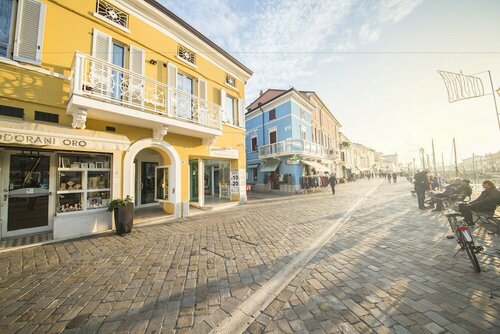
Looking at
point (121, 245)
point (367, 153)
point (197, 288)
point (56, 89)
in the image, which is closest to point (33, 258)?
point (121, 245)

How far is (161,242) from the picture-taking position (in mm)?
5367

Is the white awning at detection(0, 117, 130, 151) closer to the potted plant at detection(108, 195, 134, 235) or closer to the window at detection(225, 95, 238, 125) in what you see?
the potted plant at detection(108, 195, 134, 235)

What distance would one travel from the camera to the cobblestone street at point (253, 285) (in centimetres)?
232

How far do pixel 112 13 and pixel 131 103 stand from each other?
3.93 m

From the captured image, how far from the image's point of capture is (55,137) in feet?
17.0

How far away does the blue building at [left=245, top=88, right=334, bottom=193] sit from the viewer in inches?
763

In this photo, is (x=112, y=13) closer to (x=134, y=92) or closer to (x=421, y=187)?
(x=134, y=92)

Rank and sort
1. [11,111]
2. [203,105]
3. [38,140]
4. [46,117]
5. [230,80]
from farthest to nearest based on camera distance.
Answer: [230,80] < [203,105] < [46,117] < [11,111] < [38,140]

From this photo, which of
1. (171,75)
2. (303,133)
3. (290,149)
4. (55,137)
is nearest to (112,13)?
(171,75)

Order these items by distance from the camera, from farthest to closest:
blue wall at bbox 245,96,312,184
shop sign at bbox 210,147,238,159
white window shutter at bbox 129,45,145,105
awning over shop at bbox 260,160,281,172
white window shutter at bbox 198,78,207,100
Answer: awning over shop at bbox 260,160,281,172
blue wall at bbox 245,96,312,184
shop sign at bbox 210,147,238,159
white window shutter at bbox 198,78,207,100
white window shutter at bbox 129,45,145,105

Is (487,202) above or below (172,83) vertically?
below

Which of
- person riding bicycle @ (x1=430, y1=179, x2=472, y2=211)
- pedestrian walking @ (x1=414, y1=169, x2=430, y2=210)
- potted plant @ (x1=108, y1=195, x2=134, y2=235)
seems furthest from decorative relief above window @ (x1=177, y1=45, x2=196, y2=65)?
person riding bicycle @ (x1=430, y1=179, x2=472, y2=211)

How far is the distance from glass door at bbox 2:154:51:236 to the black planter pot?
2.25 meters

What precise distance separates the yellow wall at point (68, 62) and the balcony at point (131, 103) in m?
0.43
